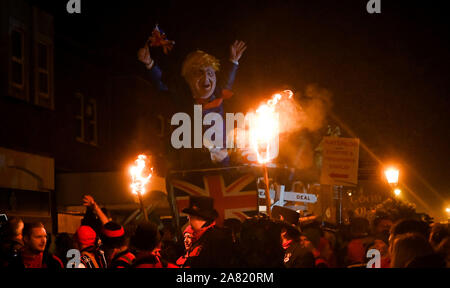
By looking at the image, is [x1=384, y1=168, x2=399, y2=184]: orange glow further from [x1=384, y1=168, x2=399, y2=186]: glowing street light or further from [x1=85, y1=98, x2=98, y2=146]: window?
[x1=85, y1=98, x2=98, y2=146]: window

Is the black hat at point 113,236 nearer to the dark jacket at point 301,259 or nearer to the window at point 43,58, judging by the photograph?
the dark jacket at point 301,259

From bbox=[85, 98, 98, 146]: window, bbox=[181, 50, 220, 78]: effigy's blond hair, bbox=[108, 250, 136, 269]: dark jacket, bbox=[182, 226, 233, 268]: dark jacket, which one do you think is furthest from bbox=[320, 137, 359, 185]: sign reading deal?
bbox=[85, 98, 98, 146]: window

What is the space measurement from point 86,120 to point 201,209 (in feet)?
55.1

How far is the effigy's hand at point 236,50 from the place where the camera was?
1265 cm

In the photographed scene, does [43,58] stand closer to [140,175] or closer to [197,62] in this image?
[197,62]

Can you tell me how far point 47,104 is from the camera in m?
19.1

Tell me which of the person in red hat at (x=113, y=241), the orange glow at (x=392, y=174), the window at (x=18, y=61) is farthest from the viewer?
the orange glow at (x=392, y=174)

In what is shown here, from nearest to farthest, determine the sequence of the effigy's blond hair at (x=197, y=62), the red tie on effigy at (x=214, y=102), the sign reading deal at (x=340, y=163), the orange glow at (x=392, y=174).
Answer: the sign reading deal at (x=340, y=163) < the effigy's blond hair at (x=197, y=62) < the red tie on effigy at (x=214, y=102) < the orange glow at (x=392, y=174)

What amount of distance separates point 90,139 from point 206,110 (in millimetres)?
11091

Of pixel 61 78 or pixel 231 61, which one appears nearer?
pixel 231 61

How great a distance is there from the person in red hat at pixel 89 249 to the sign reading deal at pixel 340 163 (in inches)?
230

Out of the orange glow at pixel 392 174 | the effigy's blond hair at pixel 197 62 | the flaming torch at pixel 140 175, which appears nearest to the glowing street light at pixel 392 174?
the orange glow at pixel 392 174
